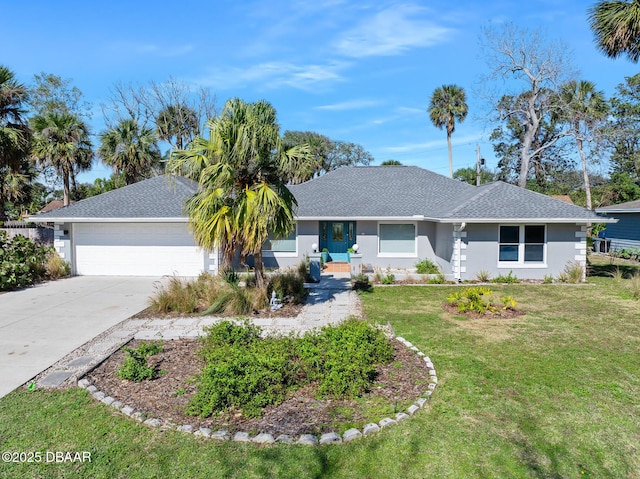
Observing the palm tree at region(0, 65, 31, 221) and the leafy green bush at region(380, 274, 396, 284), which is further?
the palm tree at region(0, 65, 31, 221)

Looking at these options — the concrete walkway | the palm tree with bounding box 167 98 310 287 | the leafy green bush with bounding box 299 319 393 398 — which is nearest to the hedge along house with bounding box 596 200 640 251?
the concrete walkway

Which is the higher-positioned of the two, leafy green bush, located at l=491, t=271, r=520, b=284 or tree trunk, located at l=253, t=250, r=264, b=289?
tree trunk, located at l=253, t=250, r=264, b=289

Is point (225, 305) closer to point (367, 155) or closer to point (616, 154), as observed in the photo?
point (616, 154)

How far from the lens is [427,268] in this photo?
16.1 m

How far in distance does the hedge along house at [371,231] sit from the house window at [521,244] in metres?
0.04

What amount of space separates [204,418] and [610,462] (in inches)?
171

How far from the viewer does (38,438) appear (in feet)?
13.8

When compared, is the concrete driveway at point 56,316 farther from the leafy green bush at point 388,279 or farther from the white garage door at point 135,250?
the leafy green bush at point 388,279

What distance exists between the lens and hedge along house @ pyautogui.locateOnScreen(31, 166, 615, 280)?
47.4ft

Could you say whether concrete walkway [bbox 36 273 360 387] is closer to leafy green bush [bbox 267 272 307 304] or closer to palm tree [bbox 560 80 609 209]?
leafy green bush [bbox 267 272 307 304]

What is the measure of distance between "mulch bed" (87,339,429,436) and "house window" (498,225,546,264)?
9828 mm

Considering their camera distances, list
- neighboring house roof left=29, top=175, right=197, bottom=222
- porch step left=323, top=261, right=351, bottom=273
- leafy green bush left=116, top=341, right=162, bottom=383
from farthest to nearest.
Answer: porch step left=323, top=261, right=351, bottom=273
neighboring house roof left=29, top=175, right=197, bottom=222
leafy green bush left=116, top=341, right=162, bottom=383

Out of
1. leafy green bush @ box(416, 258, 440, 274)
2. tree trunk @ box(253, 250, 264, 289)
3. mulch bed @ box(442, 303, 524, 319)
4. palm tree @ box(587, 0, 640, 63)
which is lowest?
mulch bed @ box(442, 303, 524, 319)

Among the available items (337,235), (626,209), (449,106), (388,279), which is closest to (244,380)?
(388,279)
